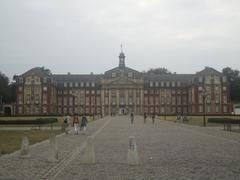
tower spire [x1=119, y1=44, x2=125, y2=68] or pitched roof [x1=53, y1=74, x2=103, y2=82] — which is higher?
tower spire [x1=119, y1=44, x2=125, y2=68]

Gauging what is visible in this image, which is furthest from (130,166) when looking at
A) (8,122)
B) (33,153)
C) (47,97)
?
(47,97)

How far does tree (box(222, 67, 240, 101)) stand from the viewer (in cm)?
14996

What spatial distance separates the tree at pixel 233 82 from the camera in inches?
5904

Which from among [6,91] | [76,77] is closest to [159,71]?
[76,77]

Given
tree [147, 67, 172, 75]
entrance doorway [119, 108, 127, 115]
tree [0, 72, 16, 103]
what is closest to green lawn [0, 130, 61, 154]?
tree [0, 72, 16, 103]

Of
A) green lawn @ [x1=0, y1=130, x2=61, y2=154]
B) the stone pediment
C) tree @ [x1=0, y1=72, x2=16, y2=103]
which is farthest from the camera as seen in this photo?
the stone pediment

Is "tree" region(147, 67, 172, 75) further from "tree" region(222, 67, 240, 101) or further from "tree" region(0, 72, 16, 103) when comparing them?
"tree" region(0, 72, 16, 103)

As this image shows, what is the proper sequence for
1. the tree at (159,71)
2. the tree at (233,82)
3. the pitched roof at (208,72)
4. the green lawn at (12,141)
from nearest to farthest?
1. the green lawn at (12,141)
2. the pitched roof at (208,72)
3. the tree at (233,82)
4. the tree at (159,71)

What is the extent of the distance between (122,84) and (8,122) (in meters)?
96.1

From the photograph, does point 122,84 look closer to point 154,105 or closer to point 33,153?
point 154,105

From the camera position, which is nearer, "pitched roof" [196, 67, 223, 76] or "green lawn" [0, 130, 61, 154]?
"green lawn" [0, 130, 61, 154]

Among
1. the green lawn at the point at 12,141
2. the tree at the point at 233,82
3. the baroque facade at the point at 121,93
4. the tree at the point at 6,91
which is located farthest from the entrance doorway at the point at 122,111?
the green lawn at the point at 12,141

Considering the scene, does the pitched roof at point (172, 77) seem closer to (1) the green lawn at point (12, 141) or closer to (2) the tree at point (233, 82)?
(2) the tree at point (233, 82)

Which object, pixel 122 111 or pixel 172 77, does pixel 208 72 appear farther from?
pixel 122 111
